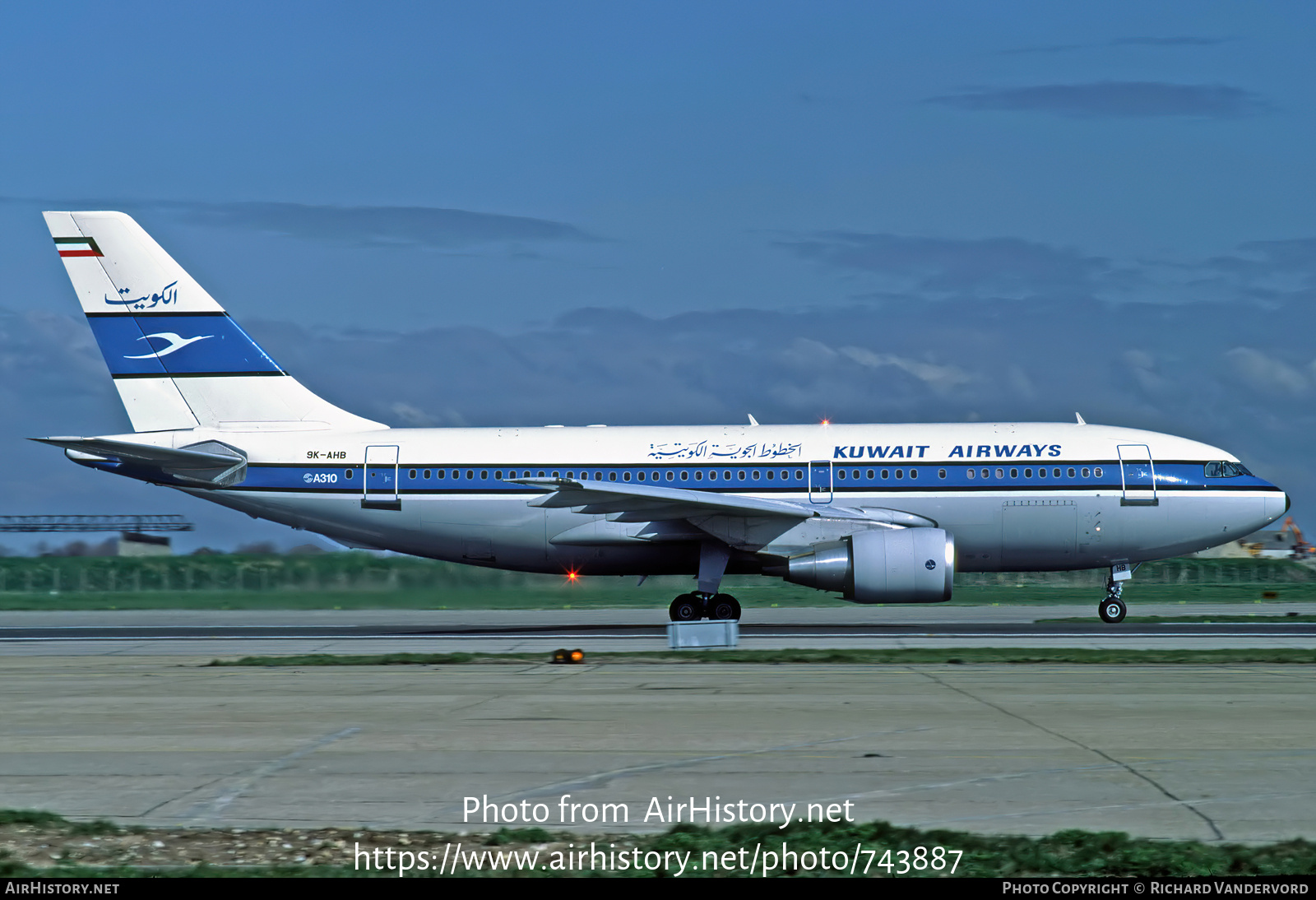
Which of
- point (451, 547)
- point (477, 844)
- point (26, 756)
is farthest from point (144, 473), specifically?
point (477, 844)

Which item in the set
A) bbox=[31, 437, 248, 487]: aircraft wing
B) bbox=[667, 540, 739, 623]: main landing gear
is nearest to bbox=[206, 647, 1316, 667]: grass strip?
bbox=[667, 540, 739, 623]: main landing gear

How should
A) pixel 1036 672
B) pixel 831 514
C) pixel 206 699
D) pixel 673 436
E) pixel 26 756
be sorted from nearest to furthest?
pixel 26 756 < pixel 206 699 < pixel 1036 672 < pixel 831 514 < pixel 673 436

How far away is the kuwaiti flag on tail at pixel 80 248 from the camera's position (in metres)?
30.3

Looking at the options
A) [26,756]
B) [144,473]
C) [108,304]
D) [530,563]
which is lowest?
[26,756]

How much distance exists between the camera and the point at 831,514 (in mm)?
26438

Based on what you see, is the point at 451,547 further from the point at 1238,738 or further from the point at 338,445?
the point at 1238,738

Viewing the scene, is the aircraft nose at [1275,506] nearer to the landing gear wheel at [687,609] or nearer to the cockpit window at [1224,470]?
the cockpit window at [1224,470]

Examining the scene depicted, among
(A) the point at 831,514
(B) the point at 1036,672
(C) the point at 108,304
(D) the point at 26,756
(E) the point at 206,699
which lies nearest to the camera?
(D) the point at 26,756

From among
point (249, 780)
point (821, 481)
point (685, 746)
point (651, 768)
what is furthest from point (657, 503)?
point (249, 780)

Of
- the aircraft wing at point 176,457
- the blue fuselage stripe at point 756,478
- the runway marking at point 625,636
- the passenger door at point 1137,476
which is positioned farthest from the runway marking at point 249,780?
the passenger door at point 1137,476

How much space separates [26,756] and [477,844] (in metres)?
5.65

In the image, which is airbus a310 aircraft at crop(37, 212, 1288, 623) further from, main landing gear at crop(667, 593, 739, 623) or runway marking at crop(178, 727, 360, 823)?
runway marking at crop(178, 727, 360, 823)

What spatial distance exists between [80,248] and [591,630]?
48.4 feet

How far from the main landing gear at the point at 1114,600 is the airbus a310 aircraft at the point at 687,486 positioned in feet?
0.15
